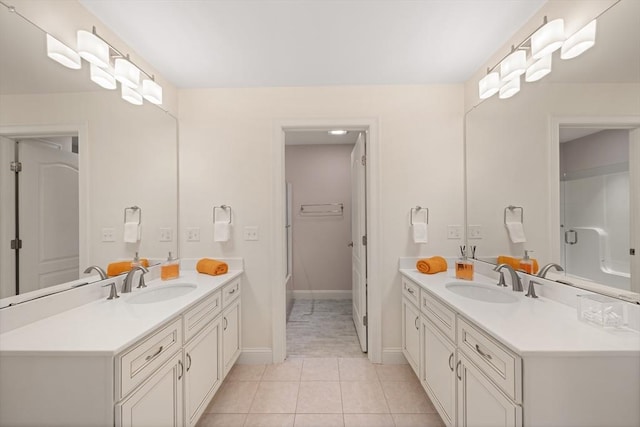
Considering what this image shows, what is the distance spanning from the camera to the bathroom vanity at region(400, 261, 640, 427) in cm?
92

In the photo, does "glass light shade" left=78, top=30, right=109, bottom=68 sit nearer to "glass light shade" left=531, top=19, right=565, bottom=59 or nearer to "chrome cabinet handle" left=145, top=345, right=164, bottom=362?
"chrome cabinet handle" left=145, top=345, right=164, bottom=362

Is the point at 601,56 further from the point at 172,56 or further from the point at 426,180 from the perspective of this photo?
the point at 172,56

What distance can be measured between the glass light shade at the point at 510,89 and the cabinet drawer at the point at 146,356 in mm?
2459

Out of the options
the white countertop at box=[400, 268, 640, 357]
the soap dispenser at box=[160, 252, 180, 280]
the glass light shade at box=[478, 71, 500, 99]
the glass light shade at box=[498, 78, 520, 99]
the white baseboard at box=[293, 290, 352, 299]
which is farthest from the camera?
the white baseboard at box=[293, 290, 352, 299]

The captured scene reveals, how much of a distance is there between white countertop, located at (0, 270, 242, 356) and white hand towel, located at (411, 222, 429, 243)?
5.48 feet

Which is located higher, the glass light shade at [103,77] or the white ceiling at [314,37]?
the white ceiling at [314,37]

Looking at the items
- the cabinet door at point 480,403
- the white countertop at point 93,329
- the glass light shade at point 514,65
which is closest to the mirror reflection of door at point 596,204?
the glass light shade at point 514,65

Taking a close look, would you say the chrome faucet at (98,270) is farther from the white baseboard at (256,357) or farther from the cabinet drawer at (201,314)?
the white baseboard at (256,357)

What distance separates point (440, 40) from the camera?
1766 mm

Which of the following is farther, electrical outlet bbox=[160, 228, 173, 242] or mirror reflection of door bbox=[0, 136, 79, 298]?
electrical outlet bbox=[160, 228, 173, 242]

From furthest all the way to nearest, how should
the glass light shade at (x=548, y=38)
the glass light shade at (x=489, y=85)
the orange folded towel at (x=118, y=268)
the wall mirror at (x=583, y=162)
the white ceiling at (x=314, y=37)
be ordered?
the glass light shade at (x=489, y=85) → the orange folded towel at (x=118, y=268) → the white ceiling at (x=314, y=37) → the glass light shade at (x=548, y=38) → the wall mirror at (x=583, y=162)

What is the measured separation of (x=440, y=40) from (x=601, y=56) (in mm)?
859

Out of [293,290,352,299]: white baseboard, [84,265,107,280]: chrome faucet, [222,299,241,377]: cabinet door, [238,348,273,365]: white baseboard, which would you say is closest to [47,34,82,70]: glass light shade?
[84,265,107,280]: chrome faucet

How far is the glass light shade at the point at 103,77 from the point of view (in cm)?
151
